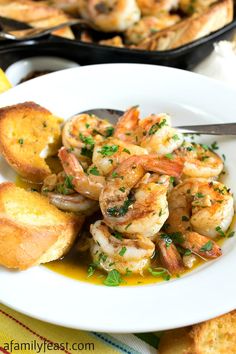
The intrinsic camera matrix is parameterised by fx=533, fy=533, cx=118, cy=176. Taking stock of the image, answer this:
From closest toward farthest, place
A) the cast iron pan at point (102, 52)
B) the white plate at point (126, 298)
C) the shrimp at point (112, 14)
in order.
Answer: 1. the white plate at point (126, 298)
2. the cast iron pan at point (102, 52)
3. the shrimp at point (112, 14)

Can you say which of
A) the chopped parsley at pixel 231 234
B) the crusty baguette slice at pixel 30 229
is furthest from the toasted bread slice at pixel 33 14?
the chopped parsley at pixel 231 234

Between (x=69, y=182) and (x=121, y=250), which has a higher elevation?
(x=69, y=182)

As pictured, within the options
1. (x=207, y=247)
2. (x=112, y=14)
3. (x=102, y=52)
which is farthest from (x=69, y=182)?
(x=112, y=14)

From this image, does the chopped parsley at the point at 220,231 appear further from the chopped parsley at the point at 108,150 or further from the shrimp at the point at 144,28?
the shrimp at the point at 144,28

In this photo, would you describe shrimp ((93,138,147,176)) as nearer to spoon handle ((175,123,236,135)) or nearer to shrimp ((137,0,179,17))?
spoon handle ((175,123,236,135))

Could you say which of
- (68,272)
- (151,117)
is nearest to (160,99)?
(151,117)

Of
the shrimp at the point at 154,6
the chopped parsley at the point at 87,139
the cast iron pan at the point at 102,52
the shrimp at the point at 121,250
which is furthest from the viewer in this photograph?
the shrimp at the point at 154,6

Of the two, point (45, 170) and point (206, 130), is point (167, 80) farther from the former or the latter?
point (45, 170)

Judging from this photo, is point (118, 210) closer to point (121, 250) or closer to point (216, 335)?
point (121, 250)
